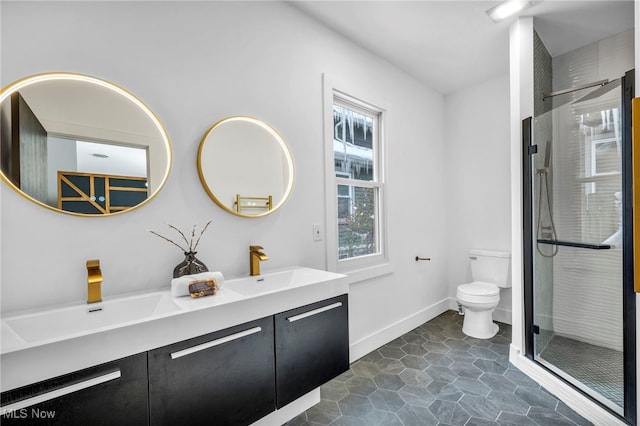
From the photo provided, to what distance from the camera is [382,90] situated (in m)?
2.84

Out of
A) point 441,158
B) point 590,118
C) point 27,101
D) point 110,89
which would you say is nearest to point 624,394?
point 590,118

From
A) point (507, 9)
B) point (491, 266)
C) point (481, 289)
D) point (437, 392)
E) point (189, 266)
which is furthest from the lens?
point (491, 266)

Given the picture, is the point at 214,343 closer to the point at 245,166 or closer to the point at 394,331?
the point at 245,166

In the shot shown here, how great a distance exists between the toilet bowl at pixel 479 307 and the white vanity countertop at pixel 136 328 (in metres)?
1.75

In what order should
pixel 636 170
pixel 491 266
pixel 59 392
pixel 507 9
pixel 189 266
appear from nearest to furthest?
pixel 59 392 < pixel 636 170 < pixel 189 266 < pixel 507 9 < pixel 491 266

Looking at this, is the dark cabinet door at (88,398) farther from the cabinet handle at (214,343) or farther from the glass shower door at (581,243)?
the glass shower door at (581,243)

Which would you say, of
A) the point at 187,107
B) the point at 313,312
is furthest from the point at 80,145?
the point at 313,312

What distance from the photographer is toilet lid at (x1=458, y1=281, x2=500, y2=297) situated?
111 inches

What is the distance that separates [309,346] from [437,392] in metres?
1.08

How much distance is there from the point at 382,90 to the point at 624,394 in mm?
2731

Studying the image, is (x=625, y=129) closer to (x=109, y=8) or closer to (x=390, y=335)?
(x=390, y=335)

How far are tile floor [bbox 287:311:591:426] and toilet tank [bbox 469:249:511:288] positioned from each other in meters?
0.65

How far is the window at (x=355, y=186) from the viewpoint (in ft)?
8.07

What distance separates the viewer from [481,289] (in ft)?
9.53
